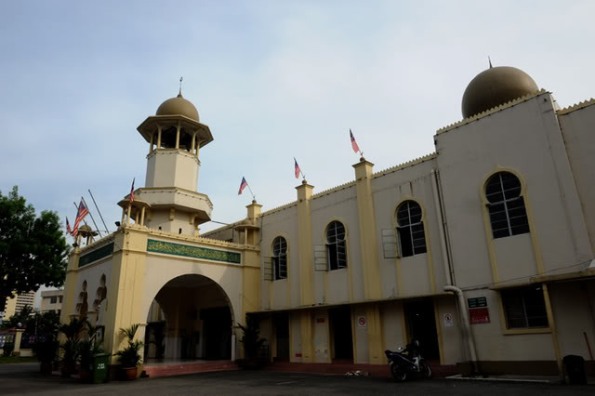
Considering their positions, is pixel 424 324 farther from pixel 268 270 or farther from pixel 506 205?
pixel 268 270

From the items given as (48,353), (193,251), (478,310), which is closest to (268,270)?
(193,251)

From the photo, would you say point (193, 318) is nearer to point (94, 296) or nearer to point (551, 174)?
point (94, 296)

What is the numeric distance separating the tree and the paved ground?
14.8 meters

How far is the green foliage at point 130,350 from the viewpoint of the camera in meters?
15.1

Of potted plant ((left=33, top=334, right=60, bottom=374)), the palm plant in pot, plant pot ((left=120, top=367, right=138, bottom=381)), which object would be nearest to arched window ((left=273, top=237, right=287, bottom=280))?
plant pot ((left=120, top=367, right=138, bottom=381))

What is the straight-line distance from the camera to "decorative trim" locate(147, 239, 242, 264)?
17.5 meters

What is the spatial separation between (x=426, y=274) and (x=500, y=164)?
4478 mm

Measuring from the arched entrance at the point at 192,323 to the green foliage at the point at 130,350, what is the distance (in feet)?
19.8

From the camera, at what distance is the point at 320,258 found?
715 inches

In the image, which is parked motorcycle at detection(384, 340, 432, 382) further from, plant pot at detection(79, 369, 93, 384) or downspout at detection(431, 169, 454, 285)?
plant pot at detection(79, 369, 93, 384)

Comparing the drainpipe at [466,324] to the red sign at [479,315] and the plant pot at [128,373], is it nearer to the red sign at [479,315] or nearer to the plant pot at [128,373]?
the red sign at [479,315]

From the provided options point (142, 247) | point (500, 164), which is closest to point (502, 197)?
point (500, 164)

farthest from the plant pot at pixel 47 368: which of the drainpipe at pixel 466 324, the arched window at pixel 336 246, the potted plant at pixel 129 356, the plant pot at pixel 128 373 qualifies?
the drainpipe at pixel 466 324

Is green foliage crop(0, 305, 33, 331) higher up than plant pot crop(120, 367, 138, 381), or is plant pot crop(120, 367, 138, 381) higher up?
green foliage crop(0, 305, 33, 331)
